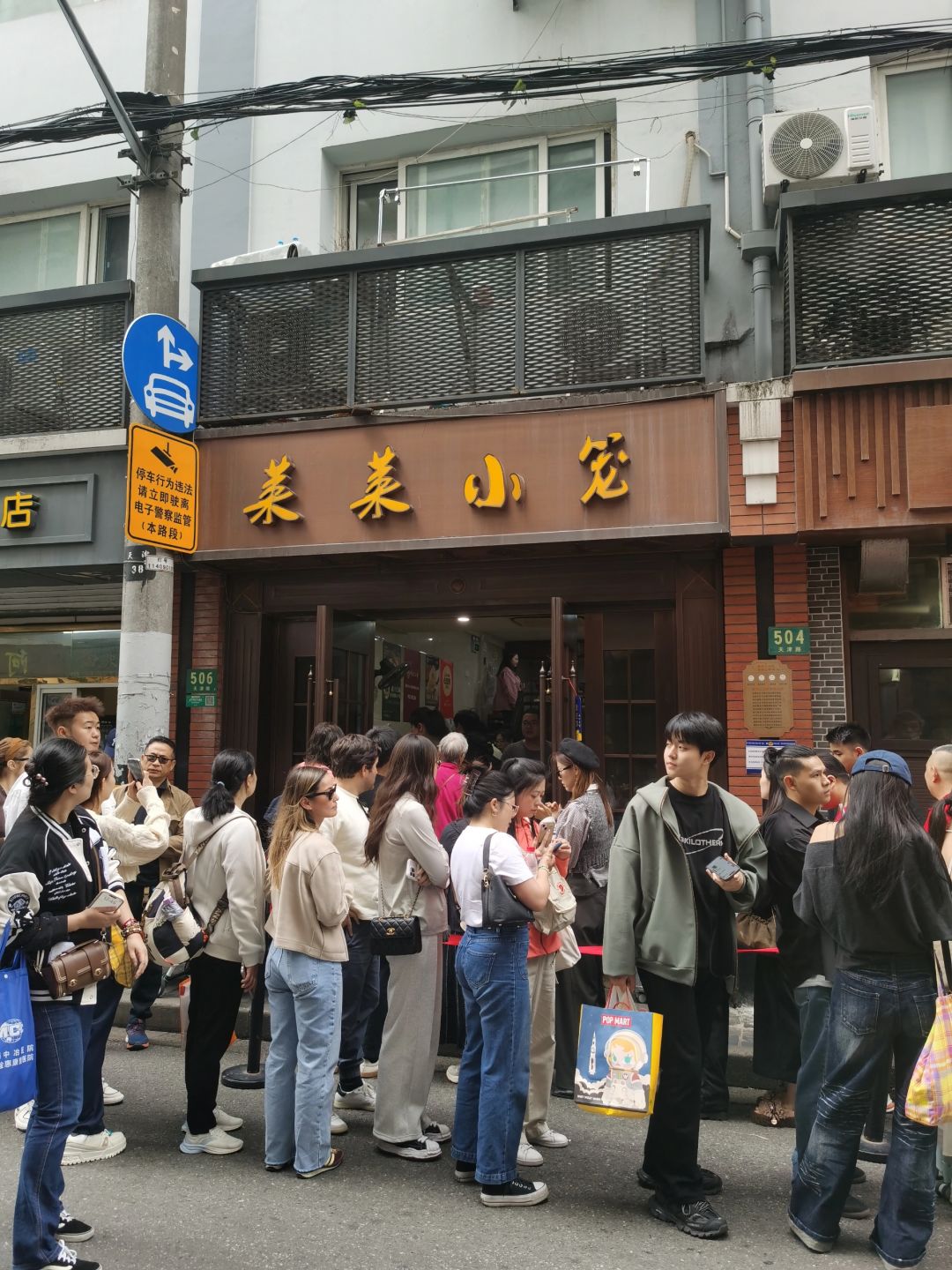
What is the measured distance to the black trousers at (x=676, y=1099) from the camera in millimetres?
3994

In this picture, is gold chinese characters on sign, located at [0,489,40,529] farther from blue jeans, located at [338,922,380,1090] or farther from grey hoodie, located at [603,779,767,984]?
grey hoodie, located at [603,779,767,984]

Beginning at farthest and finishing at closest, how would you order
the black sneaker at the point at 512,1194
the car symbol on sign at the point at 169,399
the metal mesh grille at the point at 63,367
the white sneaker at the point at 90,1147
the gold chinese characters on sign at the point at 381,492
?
1. the metal mesh grille at the point at 63,367
2. the gold chinese characters on sign at the point at 381,492
3. the car symbol on sign at the point at 169,399
4. the white sneaker at the point at 90,1147
5. the black sneaker at the point at 512,1194

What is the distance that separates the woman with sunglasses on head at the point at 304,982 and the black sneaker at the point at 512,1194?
78 cm

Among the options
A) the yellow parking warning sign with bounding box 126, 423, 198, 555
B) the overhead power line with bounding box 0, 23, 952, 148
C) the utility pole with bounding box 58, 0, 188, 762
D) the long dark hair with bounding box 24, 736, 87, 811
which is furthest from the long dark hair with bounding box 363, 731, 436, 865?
the overhead power line with bounding box 0, 23, 952, 148

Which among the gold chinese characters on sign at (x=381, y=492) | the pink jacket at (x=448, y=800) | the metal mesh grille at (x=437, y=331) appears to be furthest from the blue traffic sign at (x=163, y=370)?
the pink jacket at (x=448, y=800)

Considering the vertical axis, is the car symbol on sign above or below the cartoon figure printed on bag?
above

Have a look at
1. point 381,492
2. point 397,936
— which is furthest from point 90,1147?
point 381,492

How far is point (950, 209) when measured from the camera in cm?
746

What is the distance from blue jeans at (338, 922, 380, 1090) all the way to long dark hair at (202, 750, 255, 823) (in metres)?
1.07

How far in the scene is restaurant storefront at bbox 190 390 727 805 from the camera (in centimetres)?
784

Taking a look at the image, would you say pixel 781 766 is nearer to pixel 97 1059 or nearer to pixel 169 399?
pixel 97 1059

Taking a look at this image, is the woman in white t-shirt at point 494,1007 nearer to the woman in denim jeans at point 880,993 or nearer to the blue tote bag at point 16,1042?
the woman in denim jeans at point 880,993

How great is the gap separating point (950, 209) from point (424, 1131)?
7.30 metres

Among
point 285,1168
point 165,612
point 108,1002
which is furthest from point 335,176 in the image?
point 285,1168
